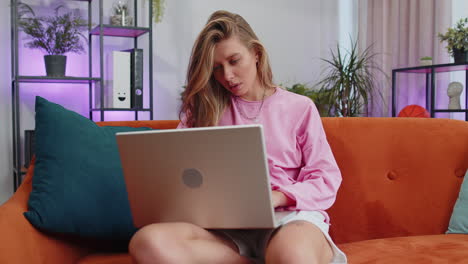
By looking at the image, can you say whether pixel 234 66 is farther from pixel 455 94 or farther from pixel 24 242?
pixel 455 94

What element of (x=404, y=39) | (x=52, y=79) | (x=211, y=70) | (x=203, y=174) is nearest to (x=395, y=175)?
(x=211, y=70)

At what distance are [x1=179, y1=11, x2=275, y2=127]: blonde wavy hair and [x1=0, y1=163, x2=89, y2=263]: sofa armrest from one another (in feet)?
1.75

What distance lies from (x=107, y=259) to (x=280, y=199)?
21.8 inches

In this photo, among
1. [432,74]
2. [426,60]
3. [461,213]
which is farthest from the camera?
[426,60]

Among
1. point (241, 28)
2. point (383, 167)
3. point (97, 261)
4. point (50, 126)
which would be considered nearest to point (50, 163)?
point (50, 126)

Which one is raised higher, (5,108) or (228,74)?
(228,74)

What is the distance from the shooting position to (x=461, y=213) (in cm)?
165

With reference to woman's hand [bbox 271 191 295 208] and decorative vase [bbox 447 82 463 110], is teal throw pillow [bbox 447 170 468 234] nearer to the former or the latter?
woman's hand [bbox 271 191 295 208]

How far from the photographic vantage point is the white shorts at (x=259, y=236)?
1280 mm

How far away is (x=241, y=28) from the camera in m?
1.53

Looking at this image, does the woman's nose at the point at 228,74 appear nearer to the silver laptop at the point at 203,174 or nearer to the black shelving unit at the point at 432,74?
the silver laptop at the point at 203,174

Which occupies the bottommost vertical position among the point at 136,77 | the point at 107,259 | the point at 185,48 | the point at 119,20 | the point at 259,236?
the point at 107,259

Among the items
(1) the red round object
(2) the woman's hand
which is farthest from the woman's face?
(1) the red round object

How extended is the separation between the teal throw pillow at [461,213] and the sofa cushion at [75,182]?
3.47 ft
